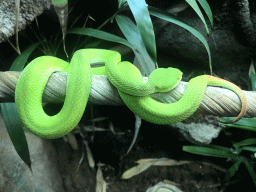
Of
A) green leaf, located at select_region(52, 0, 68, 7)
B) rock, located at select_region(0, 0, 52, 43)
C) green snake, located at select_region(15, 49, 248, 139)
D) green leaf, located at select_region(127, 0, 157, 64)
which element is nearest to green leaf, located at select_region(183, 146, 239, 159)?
green snake, located at select_region(15, 49, 248, 139)

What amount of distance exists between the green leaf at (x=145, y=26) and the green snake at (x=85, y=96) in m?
0.13

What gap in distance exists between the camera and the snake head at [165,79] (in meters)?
0.91

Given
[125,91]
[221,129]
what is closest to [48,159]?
[125,91]

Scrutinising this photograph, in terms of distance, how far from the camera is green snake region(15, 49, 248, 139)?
878mm

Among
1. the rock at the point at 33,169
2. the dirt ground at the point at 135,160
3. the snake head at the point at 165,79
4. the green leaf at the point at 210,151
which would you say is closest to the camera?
the snake head at the point at 165,79

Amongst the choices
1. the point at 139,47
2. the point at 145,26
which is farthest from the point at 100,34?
the point at 145,26

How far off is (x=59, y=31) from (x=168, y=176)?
1.64 m

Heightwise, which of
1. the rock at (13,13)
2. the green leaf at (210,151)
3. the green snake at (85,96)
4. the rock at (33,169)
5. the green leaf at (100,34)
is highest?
the rock at (13,13)

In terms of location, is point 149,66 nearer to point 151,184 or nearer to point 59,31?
point 59,31

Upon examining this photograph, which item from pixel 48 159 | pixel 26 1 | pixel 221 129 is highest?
pixel 26 1

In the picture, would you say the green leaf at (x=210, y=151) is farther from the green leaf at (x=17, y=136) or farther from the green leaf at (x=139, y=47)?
the green leaf at (x=17, y=136)

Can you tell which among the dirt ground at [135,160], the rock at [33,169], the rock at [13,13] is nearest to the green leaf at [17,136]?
the rock at [33,169]

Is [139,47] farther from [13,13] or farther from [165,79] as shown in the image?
[13,13]

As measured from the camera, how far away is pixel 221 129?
1.82m
